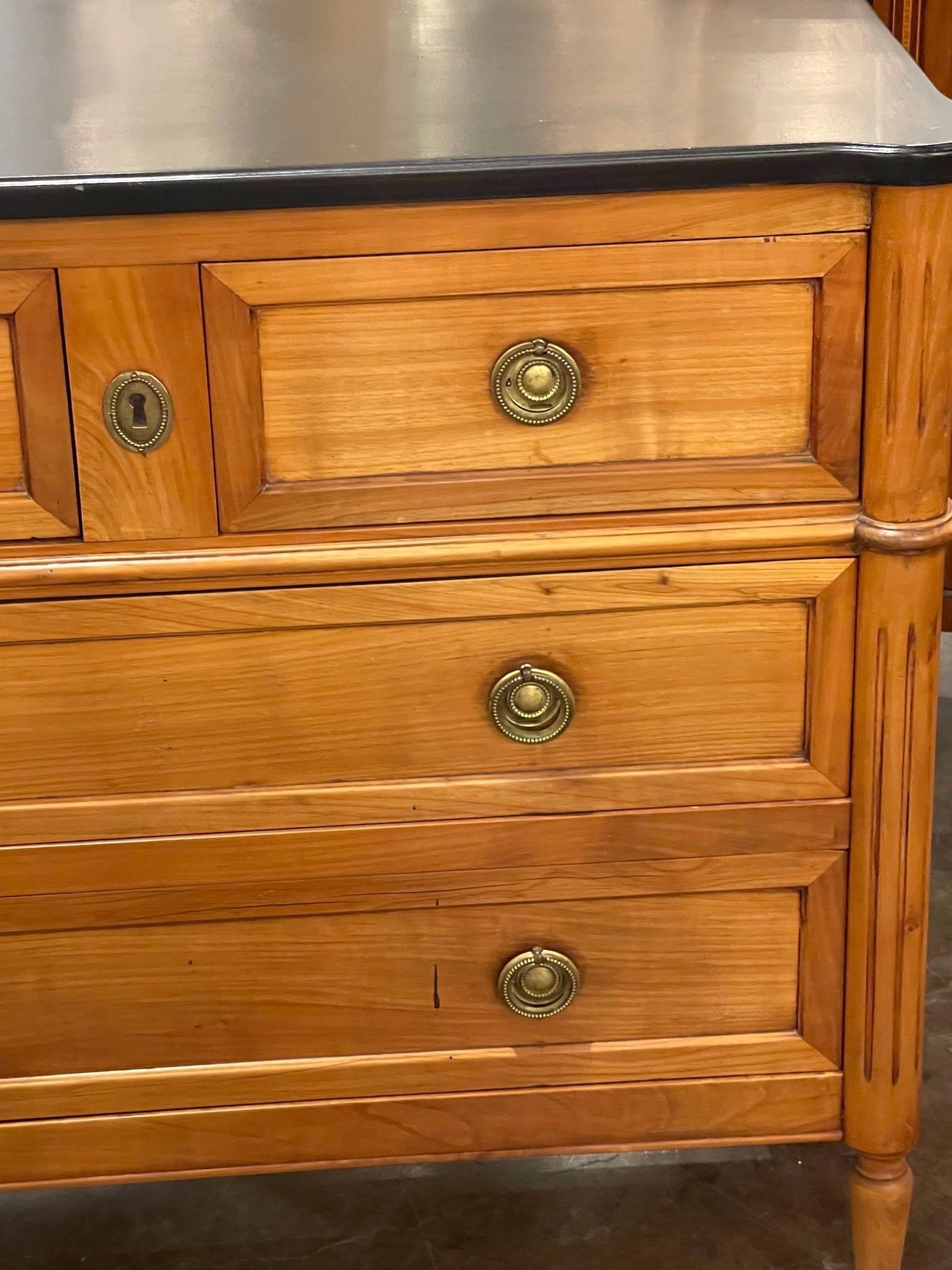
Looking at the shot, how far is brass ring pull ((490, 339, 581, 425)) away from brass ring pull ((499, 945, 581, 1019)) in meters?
0.40

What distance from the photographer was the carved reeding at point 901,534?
1.01 metres

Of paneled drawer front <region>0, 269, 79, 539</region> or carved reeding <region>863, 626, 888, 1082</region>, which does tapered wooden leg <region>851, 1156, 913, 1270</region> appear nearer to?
carved reeding <region>863, 626, 888, 1082</region>

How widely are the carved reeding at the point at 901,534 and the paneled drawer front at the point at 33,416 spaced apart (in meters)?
0.52

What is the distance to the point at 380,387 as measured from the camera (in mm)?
984

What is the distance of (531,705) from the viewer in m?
1.06

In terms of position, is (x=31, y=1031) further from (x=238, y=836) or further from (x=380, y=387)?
(x=380, y=387)

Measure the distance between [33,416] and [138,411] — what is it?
66 millimetres

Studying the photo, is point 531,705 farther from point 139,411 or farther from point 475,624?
point 139,411

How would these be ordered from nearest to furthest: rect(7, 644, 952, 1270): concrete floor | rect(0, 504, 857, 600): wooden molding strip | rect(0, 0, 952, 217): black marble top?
rect(0, 0, 952, 217): black marble top < rect(0, 504, 857, 600): wooden molding strip < rect(7, 644, 952, 1270): concrete floor

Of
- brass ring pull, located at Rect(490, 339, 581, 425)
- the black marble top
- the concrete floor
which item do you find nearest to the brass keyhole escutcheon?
the black marble top

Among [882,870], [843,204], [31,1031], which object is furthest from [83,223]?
[882,870]

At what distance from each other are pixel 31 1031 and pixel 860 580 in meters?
0.68

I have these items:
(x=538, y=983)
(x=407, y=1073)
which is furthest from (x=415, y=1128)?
(x=538, y=983)

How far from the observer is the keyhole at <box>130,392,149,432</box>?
978 millimetres
